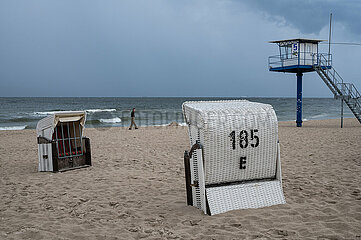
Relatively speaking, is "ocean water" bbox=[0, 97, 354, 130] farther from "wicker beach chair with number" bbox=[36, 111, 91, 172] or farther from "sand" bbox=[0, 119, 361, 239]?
"sand" bbox=[0, 119, 361, 239]

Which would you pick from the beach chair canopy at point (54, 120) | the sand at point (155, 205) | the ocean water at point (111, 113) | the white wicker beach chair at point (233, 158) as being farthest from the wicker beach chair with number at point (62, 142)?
the ocean water at point (111, 113)

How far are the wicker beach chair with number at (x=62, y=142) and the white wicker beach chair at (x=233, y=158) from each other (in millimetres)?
4572

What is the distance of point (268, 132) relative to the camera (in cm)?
453

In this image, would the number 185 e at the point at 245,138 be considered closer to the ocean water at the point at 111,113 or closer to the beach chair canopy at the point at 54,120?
the beach chair canopy at the point at 54,120

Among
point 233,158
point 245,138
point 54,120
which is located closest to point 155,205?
point 233,158

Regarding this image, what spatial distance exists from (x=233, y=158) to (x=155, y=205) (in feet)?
5.60

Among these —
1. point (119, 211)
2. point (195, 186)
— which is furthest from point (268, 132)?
point (119, 211)

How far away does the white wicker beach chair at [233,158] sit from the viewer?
170 inches

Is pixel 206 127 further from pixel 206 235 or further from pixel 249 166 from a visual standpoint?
pixel 206 235

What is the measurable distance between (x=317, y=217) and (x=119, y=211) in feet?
9.62

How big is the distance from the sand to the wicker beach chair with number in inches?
14.6

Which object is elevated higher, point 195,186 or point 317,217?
point 195,186

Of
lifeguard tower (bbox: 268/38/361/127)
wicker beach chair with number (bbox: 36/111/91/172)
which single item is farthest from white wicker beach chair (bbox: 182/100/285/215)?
lifeguard tower (bbox: 268/38/361/127)

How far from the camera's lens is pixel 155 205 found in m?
5.30
